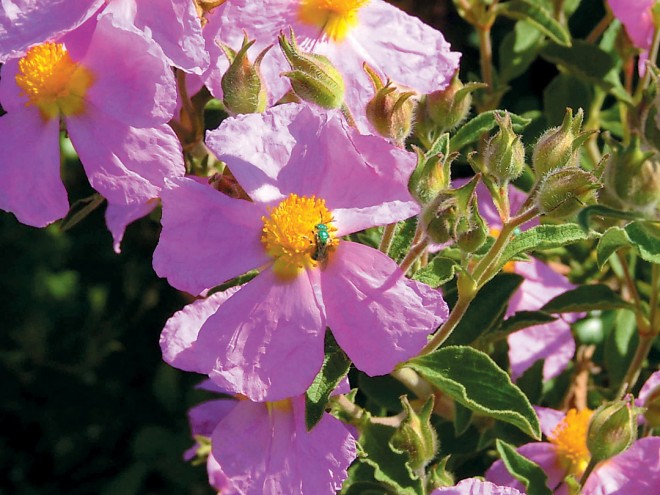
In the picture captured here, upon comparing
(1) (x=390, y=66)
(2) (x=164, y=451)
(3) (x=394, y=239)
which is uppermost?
(1) (x=390, y=66)

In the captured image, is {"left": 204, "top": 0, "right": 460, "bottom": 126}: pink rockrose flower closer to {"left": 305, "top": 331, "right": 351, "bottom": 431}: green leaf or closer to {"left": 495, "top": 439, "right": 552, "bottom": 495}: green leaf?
{"left": 305, "top": 331, "right": 351, "bottom": 431}: green leaf

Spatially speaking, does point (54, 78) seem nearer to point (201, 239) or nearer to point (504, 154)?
point (201, 239)

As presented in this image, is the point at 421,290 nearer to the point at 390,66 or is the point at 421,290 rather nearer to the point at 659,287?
the point at 390,66

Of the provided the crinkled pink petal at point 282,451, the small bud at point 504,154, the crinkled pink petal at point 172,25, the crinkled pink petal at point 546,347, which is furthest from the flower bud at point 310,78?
the crinkled pink petal at point 546,347

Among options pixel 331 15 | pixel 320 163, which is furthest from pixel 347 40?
pixel 320 163

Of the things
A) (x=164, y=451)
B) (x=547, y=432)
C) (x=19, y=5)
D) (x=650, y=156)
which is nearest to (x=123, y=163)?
(x=19, y=5)
